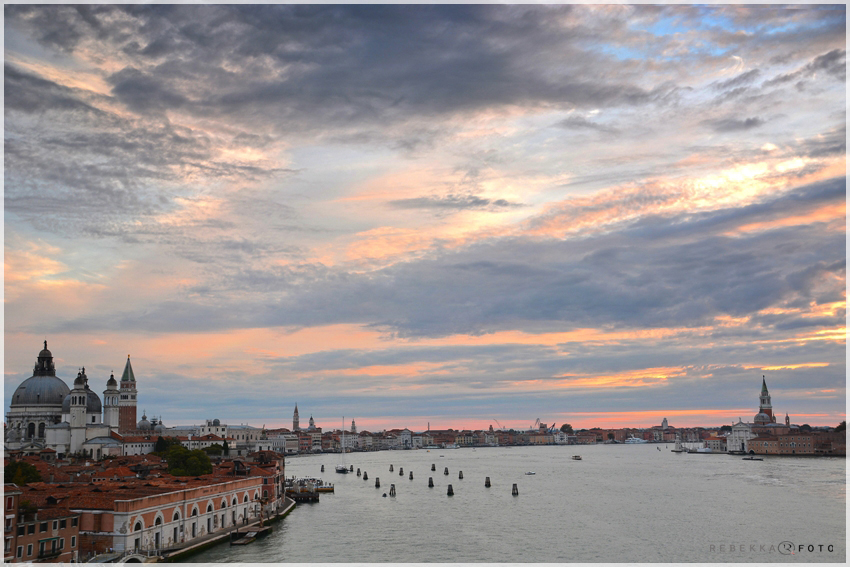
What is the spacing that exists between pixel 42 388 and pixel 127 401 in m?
12.8

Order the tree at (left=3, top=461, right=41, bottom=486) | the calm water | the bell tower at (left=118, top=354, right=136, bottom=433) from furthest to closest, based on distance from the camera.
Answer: the bell tower at (left=118, top=354, right=136, bottom=433)
the tree at (left=3, top=461, right=41, bottom=486)
the calm water

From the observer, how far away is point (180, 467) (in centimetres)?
5019

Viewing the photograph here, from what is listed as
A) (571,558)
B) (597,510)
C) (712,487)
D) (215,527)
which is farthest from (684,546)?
(712,487)

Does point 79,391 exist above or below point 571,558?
above

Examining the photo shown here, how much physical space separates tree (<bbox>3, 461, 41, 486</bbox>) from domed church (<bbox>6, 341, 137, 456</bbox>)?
45782mm

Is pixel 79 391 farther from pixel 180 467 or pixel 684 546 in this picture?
pixel 684 546

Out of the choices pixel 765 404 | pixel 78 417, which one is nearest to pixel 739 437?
pixel 765 404

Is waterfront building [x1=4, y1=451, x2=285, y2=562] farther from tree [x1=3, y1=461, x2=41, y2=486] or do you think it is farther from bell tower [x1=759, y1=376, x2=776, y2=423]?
bell tower [x1=759, y1=376, x2=776, y2=423]

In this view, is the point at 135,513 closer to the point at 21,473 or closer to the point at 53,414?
the point at 21,473

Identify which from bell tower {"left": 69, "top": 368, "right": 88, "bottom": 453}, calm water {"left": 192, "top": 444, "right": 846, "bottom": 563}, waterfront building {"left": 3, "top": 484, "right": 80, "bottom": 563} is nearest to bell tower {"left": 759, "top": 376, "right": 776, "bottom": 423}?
calm water {"left": 192, "top": 444, "right": 846, "bottom": 563}

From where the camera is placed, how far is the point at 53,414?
8912cm

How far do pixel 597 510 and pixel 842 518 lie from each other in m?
12.7

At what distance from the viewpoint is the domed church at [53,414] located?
84750mm

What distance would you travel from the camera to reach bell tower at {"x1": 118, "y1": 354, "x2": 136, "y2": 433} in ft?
328
